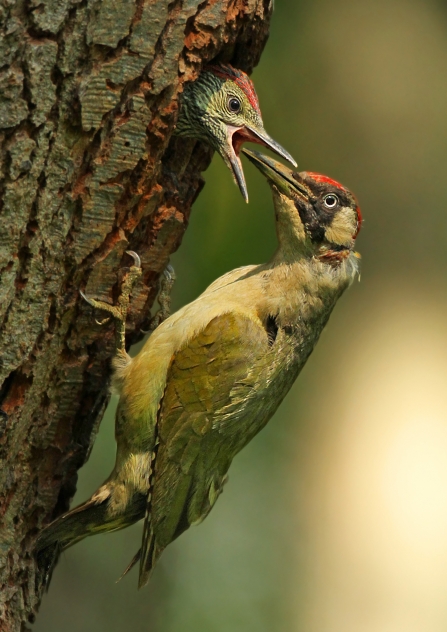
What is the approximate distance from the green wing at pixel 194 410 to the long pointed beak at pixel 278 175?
63cm

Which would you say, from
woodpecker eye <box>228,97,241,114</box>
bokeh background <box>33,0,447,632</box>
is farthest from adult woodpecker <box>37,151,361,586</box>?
bokeh background <box>33,0,447,632</box>

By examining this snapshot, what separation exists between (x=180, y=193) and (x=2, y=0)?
1.13 m

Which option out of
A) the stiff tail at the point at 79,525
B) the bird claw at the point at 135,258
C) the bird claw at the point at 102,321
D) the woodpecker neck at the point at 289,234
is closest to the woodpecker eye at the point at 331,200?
the woodpecker neck at the point at 289,234

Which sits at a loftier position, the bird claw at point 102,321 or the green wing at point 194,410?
the bird claw at point 102,321

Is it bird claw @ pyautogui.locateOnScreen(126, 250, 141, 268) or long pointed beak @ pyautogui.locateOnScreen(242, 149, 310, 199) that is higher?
long pointed beak @ pyautogui.locateOnScreen(242, 149, 310, 199)

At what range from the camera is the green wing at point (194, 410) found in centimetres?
330

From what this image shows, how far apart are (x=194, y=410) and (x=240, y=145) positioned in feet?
4.02

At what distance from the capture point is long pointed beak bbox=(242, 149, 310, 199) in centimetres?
351

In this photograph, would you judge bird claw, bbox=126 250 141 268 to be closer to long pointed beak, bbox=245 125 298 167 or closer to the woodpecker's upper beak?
the woodpecker's upper beak

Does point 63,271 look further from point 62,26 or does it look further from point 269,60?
point 269,60

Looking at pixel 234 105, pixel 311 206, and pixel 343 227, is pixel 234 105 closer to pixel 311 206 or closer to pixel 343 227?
pixel 311 206

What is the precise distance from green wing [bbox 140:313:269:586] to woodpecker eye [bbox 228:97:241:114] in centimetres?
89

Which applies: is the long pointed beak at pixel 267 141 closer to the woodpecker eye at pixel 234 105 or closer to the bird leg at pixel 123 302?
the woodpecker eye at pixel 234 105

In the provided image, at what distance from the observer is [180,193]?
128 inches
